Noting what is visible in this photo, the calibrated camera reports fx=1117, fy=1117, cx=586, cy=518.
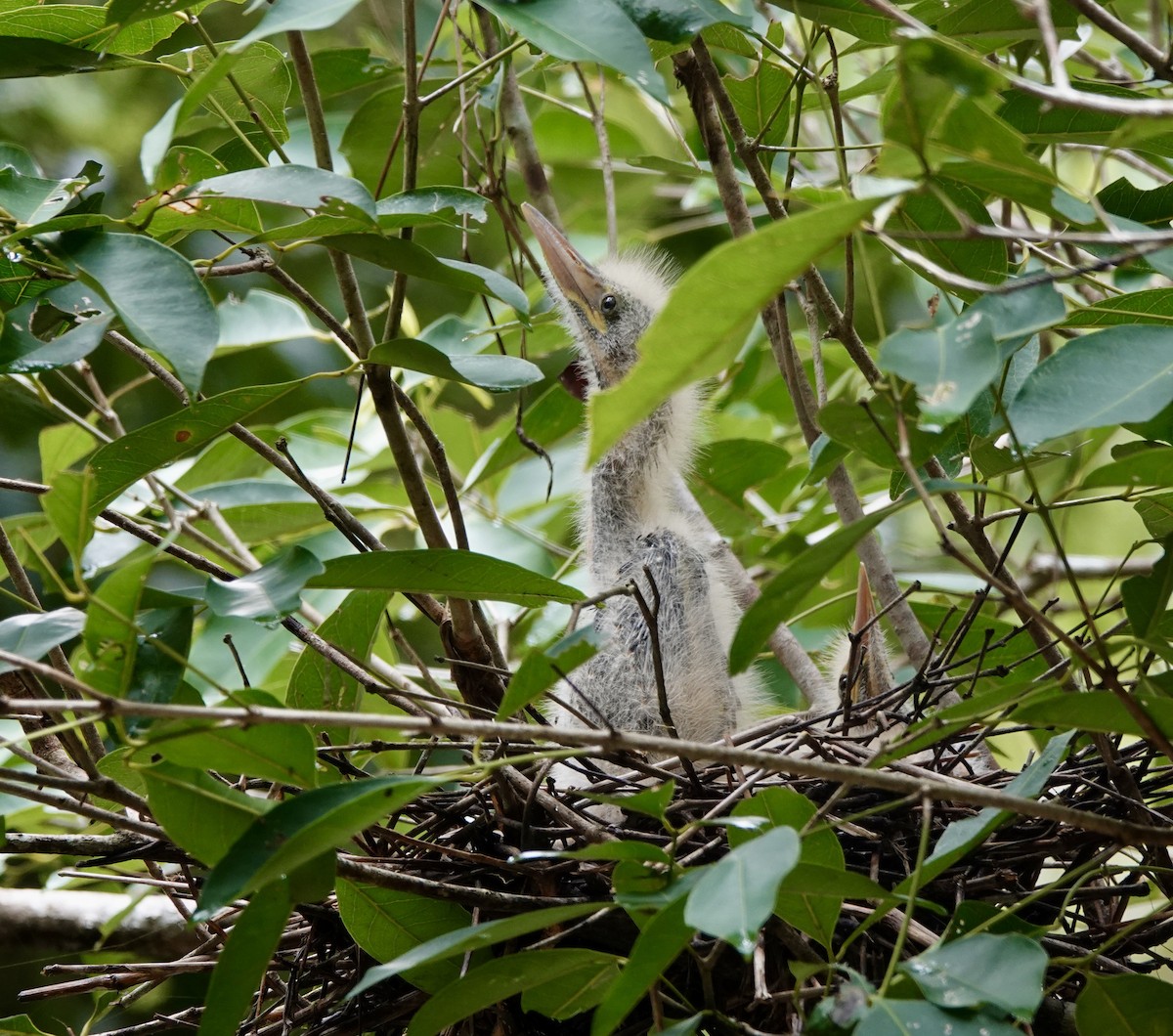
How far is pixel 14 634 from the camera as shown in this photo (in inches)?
31.9

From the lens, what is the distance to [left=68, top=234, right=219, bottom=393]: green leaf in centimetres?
77

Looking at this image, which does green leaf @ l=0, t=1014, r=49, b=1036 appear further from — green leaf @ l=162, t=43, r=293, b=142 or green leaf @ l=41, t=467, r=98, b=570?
green leaf @ l=162, t=43, r=293, b=142

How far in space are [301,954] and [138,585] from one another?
0.59 meters

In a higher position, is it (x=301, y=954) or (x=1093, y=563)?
(x=301, y=954)

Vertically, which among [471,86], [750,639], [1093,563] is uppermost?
[471,86]

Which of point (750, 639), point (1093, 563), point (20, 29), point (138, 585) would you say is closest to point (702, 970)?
point (750, 639)

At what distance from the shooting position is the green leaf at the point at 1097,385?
0.72 m

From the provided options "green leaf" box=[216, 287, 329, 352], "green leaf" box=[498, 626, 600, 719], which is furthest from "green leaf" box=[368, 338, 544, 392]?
"green leaf" box=[216, 287, 329, 352]

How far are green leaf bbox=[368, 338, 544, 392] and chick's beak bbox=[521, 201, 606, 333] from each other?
2.28ft

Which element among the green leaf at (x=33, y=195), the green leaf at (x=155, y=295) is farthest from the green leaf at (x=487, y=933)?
the green leaf at (x=33, y=195)

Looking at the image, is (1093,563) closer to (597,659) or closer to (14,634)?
(597,659)

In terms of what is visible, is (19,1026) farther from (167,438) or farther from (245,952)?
(167,438)

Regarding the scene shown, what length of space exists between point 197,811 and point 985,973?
0.54m

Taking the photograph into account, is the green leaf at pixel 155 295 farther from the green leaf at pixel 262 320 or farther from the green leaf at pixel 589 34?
the green leaf at pixel 262 320
